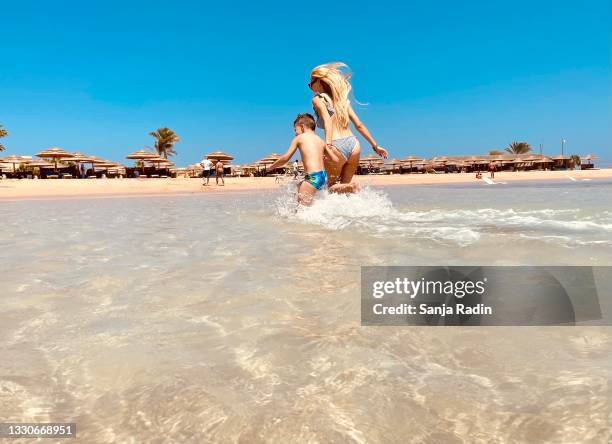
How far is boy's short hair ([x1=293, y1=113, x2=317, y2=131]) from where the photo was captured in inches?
260

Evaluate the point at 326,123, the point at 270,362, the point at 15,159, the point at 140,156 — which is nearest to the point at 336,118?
the point at 326,123

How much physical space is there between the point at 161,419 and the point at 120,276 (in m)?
2.03

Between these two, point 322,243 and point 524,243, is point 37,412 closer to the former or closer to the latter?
point 322,243

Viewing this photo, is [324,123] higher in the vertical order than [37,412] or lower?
higher

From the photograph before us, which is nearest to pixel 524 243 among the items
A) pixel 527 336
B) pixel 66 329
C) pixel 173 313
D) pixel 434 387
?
pixel 527 336

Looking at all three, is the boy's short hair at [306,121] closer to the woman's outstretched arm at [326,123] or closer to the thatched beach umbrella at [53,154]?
the woman's outstretched arm at [326,123]

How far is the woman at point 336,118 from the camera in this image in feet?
21.8

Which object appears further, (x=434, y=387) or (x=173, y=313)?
(x=173, y=313)

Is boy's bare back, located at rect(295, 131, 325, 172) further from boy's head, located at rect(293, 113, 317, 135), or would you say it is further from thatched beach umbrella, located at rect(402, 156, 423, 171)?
thatched beach umbrella, located at rect(402, 156, 423, 171)

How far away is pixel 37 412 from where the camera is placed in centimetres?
137

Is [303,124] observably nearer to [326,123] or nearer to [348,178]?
[326,123]

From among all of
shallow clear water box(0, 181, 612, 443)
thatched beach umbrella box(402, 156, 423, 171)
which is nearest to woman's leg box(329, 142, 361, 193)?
shallow clear water box(0, 181, 612, 443)

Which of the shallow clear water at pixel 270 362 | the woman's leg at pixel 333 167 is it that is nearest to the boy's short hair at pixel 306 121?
the woman's leg at pixel 333 167

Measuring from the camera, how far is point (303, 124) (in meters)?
6.59
